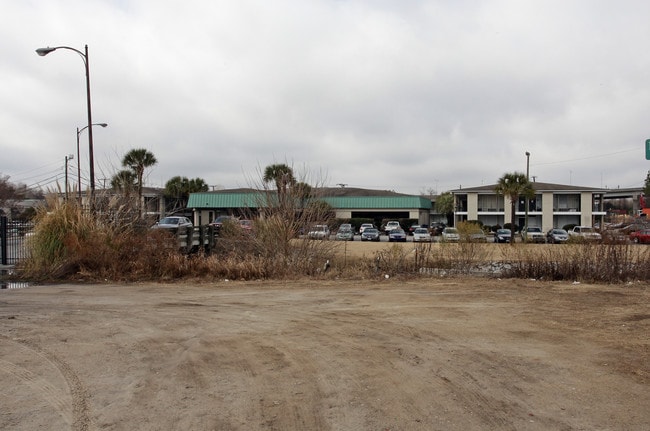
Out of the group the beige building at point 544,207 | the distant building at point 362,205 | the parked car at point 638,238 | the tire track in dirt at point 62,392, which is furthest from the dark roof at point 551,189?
the tire track in dirt at point 62,392

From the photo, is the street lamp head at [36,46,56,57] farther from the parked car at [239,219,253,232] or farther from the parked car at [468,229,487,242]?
the parked car at [468,229,487,242]

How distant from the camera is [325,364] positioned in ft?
20.9

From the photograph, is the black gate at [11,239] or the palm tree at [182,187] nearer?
the black gate at [11,239]

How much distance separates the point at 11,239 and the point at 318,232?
1187 cm

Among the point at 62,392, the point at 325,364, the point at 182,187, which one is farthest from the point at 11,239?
the point at 182,187

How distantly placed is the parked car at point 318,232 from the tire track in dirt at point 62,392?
11.1 metres

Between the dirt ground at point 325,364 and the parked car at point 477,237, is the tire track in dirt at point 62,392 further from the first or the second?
the parked car at point 477,237

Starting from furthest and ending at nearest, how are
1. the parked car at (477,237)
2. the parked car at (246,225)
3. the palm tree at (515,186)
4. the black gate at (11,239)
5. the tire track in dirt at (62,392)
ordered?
the palm tree at (515,186) → the black gate at (11,239) → the parked car at (477,237) → the parked car at (246,225) → the tire track in dirt at (62,392)

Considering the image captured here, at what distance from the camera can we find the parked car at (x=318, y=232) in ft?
57.8

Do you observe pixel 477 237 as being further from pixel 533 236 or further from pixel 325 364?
pixel 533 236

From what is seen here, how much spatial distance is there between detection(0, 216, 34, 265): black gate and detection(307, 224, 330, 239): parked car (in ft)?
33.0

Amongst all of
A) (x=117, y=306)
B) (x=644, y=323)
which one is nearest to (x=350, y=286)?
(x=117, y=306)

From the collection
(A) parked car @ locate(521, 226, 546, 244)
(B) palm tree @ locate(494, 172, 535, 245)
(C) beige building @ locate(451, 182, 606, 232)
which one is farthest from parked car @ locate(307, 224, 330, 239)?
(C) beige building @ locate(451, 182, 606, 232)

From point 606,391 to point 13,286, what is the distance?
14.6 m
